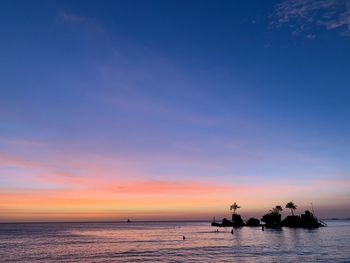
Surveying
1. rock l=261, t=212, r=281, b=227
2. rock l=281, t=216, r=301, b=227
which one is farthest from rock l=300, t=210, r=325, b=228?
rock l=261, t=212, r=281, b=227

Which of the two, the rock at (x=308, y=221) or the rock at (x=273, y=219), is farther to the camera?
the rock at (x=273, y=219)

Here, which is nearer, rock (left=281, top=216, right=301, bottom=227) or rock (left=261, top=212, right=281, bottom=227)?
rock (left=281, top=216, right=301, bottom=227)

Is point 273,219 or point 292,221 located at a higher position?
point 273,219

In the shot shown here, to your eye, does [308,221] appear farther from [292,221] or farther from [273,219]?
[273,219]

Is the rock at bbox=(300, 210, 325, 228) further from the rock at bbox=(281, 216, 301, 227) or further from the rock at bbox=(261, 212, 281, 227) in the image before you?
the rock at bbox=(261, 212, 281, 227)

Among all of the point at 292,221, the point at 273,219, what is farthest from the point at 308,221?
the point at 273,219

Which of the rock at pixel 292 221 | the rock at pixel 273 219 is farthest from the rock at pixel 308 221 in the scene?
the rock at pixel 273 219

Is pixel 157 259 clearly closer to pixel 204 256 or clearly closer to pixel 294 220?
pixel 204 256

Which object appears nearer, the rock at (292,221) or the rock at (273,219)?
the rock at (292,221)

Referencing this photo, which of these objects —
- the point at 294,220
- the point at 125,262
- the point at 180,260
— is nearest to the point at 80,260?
the point at 125,262

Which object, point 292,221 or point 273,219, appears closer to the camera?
point 292,221

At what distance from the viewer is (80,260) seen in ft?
220

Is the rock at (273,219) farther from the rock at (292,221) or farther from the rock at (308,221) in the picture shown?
the rock at (308,221)

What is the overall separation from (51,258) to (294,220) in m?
140
